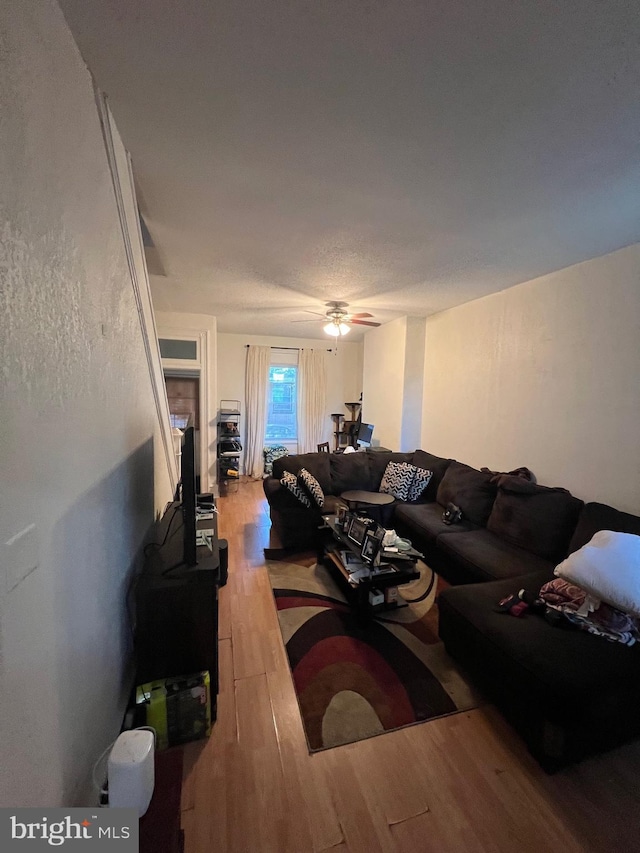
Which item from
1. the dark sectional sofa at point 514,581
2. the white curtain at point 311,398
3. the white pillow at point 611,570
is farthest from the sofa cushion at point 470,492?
the white curtain at point 311,398

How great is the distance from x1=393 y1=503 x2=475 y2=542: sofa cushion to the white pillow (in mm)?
1206

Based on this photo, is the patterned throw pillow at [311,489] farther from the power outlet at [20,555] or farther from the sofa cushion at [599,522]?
the power outlet at [20,555]

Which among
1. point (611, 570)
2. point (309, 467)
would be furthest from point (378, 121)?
point (309, 467)

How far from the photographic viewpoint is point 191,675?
1601 millimetres

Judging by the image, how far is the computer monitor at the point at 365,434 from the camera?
5.28m

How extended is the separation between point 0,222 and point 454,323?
4059mm

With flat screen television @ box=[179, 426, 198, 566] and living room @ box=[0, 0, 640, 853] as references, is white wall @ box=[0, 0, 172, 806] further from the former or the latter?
flat screen television @ box=[179, 426, 198, 566]

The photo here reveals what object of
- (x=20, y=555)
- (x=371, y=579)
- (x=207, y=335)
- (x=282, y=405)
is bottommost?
(x=371, y=579)

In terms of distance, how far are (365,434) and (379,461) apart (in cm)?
113

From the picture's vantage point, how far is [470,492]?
3.23 meters

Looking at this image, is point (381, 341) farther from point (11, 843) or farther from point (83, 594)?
point (11, 843)

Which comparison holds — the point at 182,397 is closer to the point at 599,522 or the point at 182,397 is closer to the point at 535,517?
the point at 535,517

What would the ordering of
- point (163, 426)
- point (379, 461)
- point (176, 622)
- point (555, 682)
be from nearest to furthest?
1. point (555, 682)
2. point (176, 622)
3. point (163, 426)
4. point (379, 461)

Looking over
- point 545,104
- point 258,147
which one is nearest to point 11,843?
point 258,147
